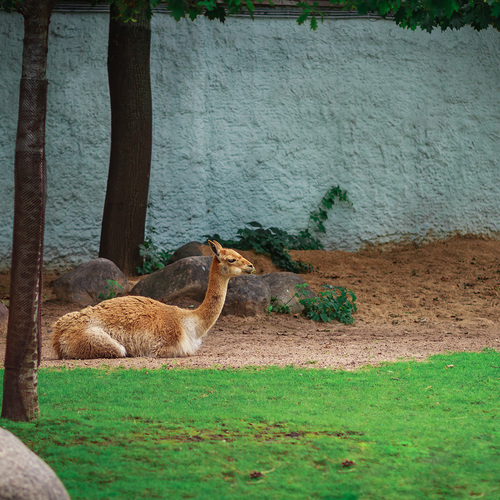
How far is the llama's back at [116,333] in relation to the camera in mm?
7090

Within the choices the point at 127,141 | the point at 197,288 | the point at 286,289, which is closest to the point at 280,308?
the point at 286,289

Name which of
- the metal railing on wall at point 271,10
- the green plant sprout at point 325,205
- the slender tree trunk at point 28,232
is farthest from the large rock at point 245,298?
the metal railing on wall at point 271,10

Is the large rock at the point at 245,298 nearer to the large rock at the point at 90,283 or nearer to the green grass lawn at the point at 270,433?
the large rock at the point at 90,283

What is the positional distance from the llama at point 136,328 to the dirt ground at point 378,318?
0.16 meters

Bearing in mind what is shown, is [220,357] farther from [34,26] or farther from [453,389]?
[34,26]

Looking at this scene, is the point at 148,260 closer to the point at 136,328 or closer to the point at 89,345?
the point at 136,328

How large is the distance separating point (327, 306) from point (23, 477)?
23.7ft

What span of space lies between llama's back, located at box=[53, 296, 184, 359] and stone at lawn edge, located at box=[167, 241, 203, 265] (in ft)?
15.2

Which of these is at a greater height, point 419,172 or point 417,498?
point 419,172

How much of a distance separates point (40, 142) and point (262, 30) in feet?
30.3

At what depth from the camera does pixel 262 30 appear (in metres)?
13.2

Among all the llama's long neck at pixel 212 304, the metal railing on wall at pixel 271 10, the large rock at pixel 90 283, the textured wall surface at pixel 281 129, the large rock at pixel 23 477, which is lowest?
the large rock at pixel 90 283

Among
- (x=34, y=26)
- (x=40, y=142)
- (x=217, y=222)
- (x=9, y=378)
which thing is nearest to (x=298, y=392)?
(x=9, y=378)

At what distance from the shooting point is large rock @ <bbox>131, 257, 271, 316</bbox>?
9.59m
